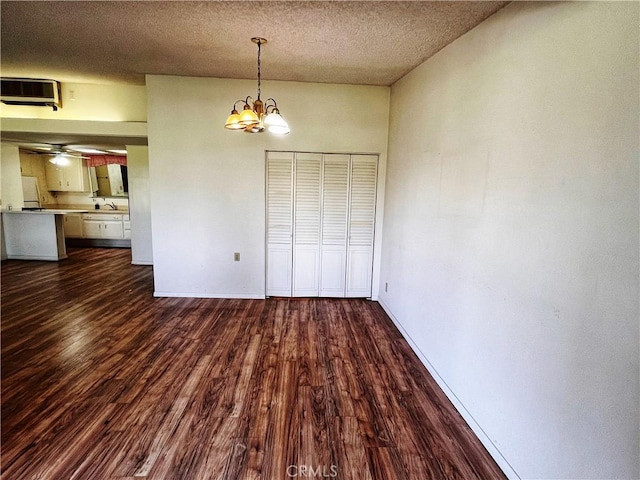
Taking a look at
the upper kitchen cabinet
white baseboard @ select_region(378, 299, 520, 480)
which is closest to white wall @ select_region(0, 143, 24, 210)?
the upper kitchen cabinet

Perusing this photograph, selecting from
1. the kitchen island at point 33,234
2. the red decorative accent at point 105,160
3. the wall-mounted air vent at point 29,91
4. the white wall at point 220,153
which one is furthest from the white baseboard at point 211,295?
the red decorative accent at point 105,160

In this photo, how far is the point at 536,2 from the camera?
1674 mm

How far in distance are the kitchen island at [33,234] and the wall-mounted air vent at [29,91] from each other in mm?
2439

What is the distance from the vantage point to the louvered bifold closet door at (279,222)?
4.20 meters

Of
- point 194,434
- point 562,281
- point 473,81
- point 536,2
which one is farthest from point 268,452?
point 536,2

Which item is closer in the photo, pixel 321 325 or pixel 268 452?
pixel 268 452

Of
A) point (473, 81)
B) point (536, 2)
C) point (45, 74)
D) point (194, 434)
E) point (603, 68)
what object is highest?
point (45, 74)

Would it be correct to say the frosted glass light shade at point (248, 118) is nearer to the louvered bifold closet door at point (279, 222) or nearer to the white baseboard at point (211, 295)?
the louvered bifold closet door at point (279, 222)

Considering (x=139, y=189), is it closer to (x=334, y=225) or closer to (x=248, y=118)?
(x=334, y=225)

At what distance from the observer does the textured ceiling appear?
2234mm

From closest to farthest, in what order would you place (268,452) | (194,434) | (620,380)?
(620,380)
(268,452)
(194,434)

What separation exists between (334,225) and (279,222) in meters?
0.75

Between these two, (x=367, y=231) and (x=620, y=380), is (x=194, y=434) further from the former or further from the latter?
(x=367, y=231)

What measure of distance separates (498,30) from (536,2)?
1.03 feet
